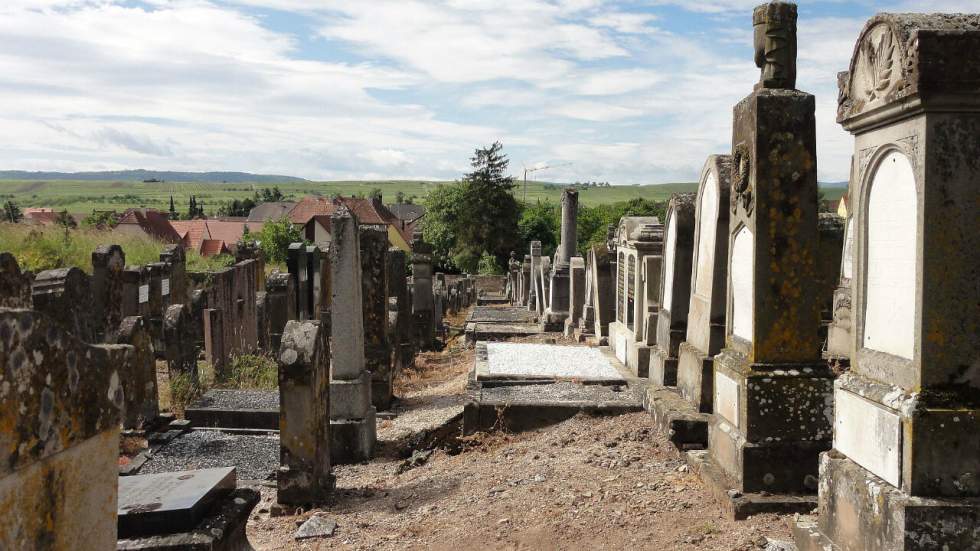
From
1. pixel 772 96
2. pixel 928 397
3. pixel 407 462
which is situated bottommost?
pixel 407 462

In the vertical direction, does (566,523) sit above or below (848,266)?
below

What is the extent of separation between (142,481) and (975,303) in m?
4.67

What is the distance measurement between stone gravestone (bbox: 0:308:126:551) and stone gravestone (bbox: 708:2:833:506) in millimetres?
4453

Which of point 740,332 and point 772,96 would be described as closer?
point 772,96

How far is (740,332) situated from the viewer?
6117mm

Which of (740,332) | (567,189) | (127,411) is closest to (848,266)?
(740,332)

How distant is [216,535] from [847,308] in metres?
8.09

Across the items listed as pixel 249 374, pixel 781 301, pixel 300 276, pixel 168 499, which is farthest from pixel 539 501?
pixel 300 276

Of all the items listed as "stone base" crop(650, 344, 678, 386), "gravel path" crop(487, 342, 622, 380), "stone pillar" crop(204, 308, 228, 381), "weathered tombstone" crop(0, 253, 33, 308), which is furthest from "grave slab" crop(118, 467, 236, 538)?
"stone pillar" crop(204, 308, 228, 381)

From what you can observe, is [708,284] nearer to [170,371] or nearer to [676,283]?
[676,283]

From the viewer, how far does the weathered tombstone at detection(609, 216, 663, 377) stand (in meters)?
11.1

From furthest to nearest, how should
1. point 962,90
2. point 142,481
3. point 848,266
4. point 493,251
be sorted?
point 493,251 < point 848,266 < point 142,481 < point 962,90

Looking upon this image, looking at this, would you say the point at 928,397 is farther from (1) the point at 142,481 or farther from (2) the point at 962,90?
(1) the point at 142,481

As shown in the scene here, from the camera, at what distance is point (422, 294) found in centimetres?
1973
